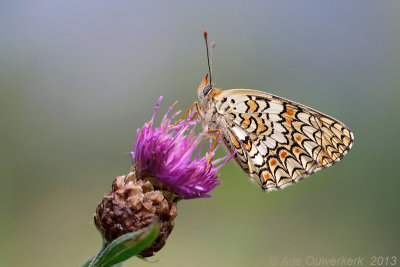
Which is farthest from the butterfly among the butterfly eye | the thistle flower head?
the thistle flower head

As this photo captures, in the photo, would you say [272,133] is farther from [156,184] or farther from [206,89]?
[156,184]

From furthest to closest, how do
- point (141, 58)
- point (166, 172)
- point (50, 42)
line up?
point (141, 58), point (50, 42), point (166, 172)

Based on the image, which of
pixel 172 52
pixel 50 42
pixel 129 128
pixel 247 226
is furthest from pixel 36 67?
pixel 247 226

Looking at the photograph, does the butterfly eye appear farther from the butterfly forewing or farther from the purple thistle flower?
the purple thistle flower

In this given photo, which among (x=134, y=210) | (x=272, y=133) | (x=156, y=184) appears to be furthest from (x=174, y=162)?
(x=272, y=133)

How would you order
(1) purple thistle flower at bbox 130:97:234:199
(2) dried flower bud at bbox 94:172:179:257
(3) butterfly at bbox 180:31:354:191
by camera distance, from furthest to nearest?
(3) butterfly at bbox 180:31:354:191 < (1) purple thistle flower at bbox 130:97:234:199 < (2) dried flower bud at bbox 94:172:179:257

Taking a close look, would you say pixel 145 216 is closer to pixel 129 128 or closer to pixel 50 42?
pixel 129 128

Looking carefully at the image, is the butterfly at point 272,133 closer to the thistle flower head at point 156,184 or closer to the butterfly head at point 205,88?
the butterfly head at point 205,88


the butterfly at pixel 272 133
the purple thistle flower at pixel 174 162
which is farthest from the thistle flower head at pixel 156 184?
the butterfly at pixel 272 133
